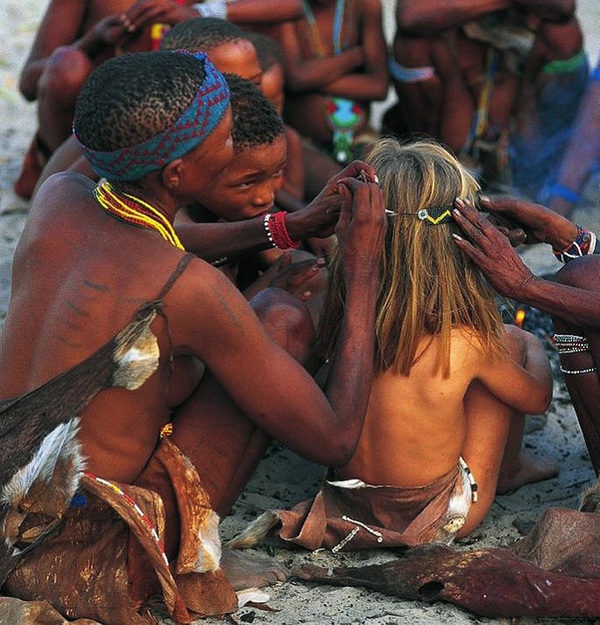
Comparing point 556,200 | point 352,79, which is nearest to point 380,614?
point 556,200

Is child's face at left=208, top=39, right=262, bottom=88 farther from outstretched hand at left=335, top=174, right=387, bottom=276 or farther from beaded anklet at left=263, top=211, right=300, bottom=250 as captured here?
outstretched hand at left=335, top=174, right=387, bottom=276

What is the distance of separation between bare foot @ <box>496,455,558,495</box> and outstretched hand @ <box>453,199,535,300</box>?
0.73 metres

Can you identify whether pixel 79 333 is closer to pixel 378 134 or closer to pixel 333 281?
pixel 333 281

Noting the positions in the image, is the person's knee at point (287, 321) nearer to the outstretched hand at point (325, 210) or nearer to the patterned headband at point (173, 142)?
the outstretched hand at point (325, 210)

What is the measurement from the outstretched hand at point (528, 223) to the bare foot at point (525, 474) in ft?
2.35

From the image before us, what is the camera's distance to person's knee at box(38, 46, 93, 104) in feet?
15.7

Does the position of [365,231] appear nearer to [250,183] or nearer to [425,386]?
[425,386]

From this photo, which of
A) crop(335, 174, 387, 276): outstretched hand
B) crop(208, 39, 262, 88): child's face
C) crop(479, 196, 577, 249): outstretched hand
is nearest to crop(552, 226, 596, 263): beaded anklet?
crop(479, 196, 577, 249): outstretched hand

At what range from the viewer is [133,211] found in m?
2.53

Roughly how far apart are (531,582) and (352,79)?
3488mm

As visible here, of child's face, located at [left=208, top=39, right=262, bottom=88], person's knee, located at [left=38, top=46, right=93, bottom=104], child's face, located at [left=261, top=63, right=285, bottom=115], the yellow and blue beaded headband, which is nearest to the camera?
the yellow and blue beaded headband

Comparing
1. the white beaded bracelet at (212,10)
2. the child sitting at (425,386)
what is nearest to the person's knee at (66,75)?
the white beaded bracelet at (212,10)

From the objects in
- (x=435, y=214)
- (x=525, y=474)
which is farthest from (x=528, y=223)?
(x=525, y=474)

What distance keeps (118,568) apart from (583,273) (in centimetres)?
142
